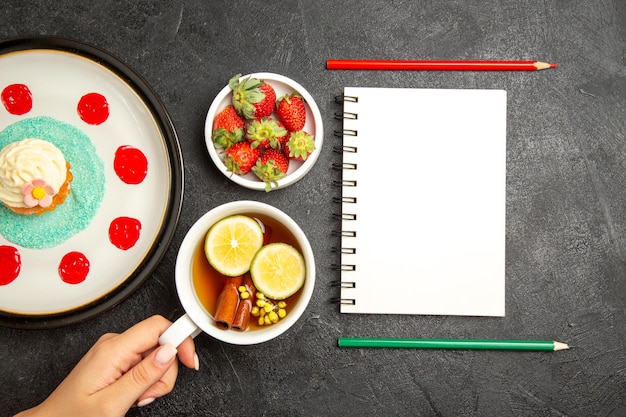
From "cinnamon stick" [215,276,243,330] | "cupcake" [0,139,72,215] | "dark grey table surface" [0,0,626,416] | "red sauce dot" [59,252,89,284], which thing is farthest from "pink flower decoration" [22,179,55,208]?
"cinnamon stick" [215,276,243,330]

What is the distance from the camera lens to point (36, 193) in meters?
0.92

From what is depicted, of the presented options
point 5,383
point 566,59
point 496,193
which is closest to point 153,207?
point 5,383

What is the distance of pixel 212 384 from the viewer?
1.03m

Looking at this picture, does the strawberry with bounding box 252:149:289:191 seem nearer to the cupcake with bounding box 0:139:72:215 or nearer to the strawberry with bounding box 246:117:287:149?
the strawberry with bounding box 246:117:287:149

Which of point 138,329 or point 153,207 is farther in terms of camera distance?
point 153,207

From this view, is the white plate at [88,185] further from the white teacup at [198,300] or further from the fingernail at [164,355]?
the fingernail at [164,355]

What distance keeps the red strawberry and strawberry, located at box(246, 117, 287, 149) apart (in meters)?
0.01

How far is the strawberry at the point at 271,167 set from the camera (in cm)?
96

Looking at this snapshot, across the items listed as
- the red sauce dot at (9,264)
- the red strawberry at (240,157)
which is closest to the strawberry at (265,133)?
the red strawberry at (240,157)

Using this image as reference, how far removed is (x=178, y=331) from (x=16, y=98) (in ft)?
1.77

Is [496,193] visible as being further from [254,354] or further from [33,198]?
[33,198]

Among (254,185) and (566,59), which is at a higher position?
(566,59)

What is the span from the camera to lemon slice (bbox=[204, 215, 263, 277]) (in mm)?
912

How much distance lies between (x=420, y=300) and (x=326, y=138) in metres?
0.36
